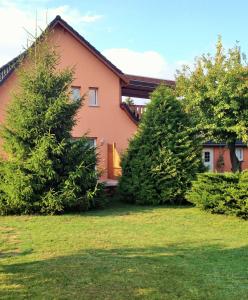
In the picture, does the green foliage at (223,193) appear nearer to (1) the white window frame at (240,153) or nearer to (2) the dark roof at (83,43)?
(2) the dark roof at (83,43)

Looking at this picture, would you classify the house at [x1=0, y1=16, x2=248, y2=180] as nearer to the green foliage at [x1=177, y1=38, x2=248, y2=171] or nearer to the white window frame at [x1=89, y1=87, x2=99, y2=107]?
the white window frame at [x1=89, y1=87, x2=99, y2=107]

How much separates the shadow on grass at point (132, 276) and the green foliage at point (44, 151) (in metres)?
5.56

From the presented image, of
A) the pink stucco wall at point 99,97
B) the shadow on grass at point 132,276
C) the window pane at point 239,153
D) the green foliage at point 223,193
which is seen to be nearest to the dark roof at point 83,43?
the pink stucco wall at point 99,97

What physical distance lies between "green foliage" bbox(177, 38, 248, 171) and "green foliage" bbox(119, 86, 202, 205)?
2.51m

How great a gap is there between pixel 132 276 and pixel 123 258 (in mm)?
1157

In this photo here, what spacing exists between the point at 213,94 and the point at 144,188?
652 cm

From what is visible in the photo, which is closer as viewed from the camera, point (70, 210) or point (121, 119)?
point (70, 210)

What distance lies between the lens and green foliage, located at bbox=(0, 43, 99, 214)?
1293 centimetres

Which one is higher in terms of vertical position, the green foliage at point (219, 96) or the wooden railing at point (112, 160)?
the green foliage at point (219, 96)

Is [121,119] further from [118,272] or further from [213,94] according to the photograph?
[118,272]

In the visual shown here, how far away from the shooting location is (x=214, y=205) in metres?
12.7

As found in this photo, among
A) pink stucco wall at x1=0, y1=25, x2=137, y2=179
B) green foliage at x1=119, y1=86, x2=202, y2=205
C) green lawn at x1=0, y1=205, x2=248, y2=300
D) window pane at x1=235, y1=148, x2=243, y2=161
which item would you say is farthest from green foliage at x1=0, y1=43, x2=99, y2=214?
window pane at x1=235, y1=148, x2=243, y2=161

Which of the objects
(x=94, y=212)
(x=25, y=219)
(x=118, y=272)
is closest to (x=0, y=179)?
(x=25, y=219)

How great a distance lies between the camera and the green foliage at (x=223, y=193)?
38.7ft
